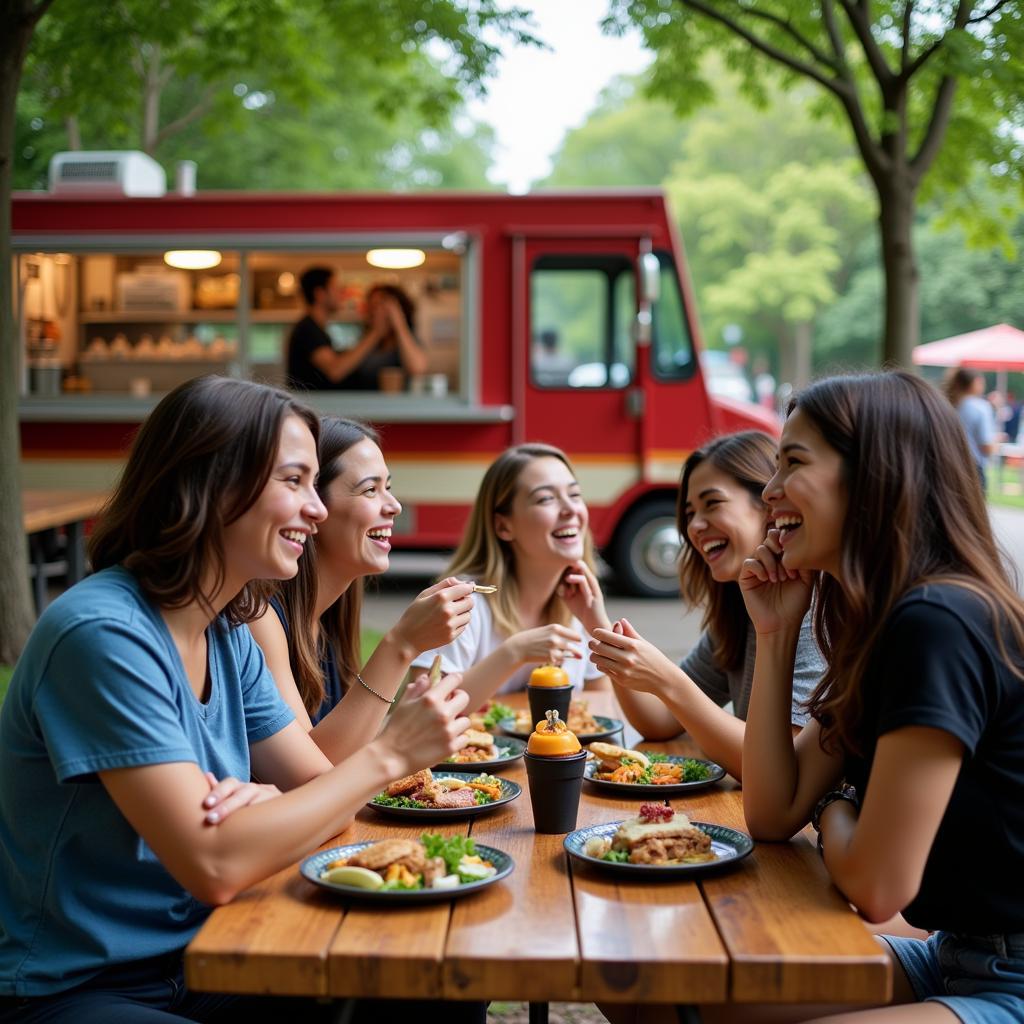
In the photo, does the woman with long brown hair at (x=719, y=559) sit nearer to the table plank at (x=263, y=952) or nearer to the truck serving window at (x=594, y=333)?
the table plank at (x=263, y=952)

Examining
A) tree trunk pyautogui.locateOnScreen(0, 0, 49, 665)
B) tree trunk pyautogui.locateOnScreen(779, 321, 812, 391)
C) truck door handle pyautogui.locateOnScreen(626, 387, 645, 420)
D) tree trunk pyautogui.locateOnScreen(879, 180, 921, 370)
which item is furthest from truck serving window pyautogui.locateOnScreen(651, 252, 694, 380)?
tree trunk pyautogui.locateOnScreen(779, 321, 812, 391)

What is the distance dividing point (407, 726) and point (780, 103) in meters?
33.7

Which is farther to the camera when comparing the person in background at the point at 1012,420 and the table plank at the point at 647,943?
the person in background at the point at 1012,420

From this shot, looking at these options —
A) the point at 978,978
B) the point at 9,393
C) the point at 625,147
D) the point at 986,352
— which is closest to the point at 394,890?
the point at 978,978

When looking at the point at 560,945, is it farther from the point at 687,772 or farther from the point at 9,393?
the point at 9,393

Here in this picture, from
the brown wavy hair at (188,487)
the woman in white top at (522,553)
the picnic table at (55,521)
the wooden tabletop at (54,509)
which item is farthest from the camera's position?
the picnic table at (55,521)

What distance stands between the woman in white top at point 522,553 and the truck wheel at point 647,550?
6.34 meters

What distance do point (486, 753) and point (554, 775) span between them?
0.69 meters

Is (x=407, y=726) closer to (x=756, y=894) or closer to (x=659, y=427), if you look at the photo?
(x=756, y=894)

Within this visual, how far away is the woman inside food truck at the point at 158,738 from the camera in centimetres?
203

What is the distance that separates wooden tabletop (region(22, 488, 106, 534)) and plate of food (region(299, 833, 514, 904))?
17.8ft

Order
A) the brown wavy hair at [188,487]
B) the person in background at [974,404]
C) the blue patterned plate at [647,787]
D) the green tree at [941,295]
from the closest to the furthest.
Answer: the brown wavy hair at [188,487]
the blue patterned plate at [647,787]
the person in background at [974,404]
the green tree at [941,295]

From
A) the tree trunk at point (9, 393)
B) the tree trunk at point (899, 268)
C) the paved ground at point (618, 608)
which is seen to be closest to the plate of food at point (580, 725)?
the paved ground at point (618, 608)

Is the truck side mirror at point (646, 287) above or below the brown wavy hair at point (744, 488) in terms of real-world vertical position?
above
